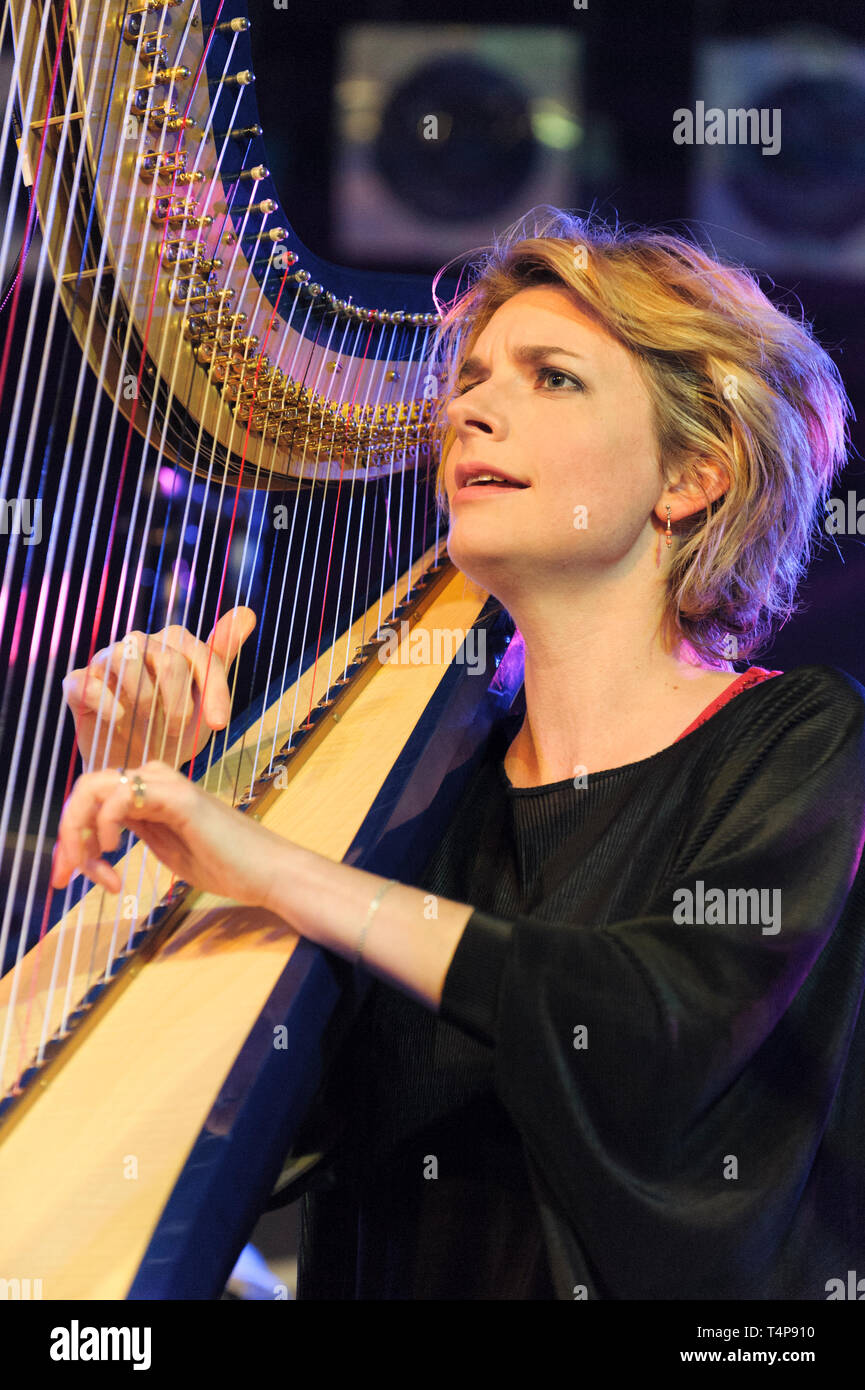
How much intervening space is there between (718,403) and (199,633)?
62cm

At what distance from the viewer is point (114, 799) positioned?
98cm

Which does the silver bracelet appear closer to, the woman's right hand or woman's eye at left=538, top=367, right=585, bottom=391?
the woman's right hand

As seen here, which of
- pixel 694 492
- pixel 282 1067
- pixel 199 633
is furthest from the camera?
pixel 694 492

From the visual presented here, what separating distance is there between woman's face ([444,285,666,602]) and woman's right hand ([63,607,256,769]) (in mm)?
276

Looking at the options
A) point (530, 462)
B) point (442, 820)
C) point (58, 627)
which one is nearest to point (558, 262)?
point (530, 462)

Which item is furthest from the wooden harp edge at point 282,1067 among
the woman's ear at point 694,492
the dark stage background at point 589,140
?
the dark stage background at point 589,140

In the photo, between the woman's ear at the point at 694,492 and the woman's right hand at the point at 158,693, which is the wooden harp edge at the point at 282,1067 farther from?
the woman's ear at the point at 694,492

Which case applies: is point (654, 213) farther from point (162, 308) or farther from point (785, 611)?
point (162, 308)

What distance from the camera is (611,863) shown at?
127cm

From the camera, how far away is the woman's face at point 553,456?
1.38 meters

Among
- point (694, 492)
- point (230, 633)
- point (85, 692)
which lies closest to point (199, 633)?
point (230, 633)

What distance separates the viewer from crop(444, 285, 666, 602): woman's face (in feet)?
4.52

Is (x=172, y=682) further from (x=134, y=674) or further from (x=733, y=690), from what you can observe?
(x=733, y=690)
